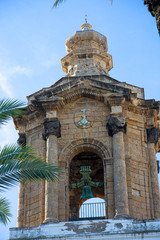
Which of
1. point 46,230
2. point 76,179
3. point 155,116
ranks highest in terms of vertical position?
point 155,116

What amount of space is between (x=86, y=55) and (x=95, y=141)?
600 cm

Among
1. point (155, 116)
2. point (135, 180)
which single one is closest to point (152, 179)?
point (135, 180)

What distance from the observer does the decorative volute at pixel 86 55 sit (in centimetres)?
2998

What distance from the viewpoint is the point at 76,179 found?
30547mm

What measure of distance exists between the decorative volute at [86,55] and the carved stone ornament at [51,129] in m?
4.13

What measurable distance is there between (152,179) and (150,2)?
39.5 ft

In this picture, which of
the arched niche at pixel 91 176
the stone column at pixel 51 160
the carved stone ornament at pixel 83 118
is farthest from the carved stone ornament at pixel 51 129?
the arched niche at pixel 91 176

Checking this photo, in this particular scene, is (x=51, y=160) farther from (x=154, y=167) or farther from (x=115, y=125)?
(x=154, y=167)

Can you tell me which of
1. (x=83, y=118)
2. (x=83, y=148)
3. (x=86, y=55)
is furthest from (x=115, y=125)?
(x=86, y=55)

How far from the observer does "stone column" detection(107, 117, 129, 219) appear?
78.0 ft

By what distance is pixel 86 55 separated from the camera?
3044 cm

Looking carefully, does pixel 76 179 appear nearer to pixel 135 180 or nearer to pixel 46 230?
pixel 135 180

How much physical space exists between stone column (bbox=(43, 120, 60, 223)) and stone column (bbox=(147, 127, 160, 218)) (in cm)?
434

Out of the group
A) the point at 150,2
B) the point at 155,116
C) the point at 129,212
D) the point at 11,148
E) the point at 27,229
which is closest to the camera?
the point at 150,2
